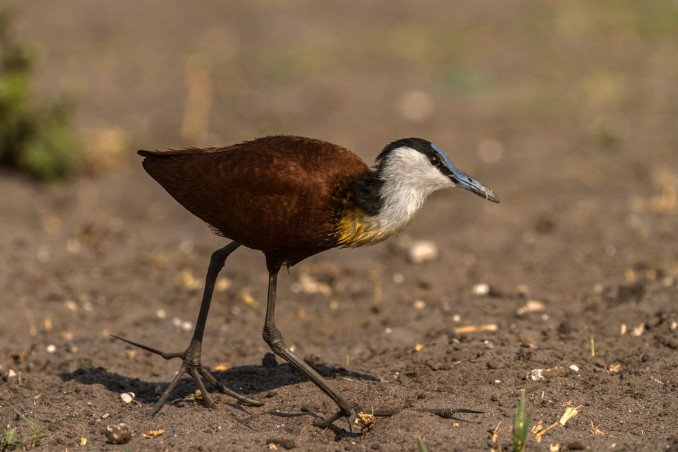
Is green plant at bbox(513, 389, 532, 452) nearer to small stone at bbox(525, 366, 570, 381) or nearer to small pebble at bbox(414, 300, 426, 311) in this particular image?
small stone at bbox(525, 366, 570, 381)

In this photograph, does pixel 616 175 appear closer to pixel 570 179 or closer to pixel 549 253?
pixel 570 179

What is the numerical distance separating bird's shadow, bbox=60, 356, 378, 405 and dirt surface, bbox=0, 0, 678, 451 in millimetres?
23

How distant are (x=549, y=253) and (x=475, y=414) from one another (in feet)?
10.4

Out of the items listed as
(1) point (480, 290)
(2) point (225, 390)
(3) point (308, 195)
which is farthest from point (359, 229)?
(1) point (480, 290)

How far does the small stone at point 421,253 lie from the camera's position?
8023 millimetres

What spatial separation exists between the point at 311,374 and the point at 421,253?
2967mm

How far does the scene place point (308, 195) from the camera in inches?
201

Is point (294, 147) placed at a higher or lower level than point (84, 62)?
lower

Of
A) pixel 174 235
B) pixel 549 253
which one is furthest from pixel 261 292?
pixel 549 253

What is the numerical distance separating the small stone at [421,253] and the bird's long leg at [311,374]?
2782mm

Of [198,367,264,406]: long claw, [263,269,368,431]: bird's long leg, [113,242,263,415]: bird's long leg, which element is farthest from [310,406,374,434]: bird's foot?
[113,242,263,415]: bird's long leg

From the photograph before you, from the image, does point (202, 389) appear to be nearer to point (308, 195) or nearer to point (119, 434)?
point (119, 434)

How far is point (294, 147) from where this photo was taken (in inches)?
208

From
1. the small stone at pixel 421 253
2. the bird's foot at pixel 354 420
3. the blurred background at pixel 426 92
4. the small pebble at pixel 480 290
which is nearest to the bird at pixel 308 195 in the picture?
the bird's foot at pixel 354 420
